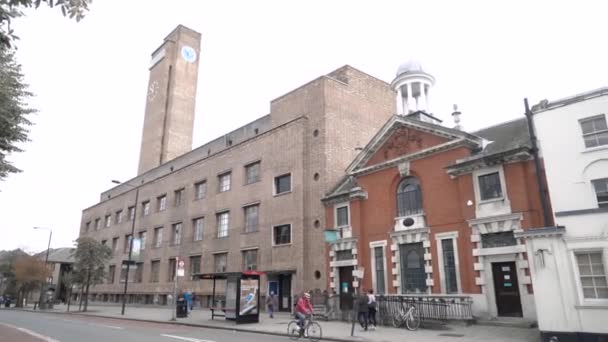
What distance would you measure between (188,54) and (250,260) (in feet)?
145

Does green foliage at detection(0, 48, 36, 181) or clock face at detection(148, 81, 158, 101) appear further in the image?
clock face at detection(148, 81, 158, 101)

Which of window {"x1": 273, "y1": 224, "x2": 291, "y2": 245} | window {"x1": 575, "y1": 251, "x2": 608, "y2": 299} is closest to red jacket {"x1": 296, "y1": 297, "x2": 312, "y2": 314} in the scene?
window {"x1": 575, "y1": 251, "x2": 608, "y2": 299}

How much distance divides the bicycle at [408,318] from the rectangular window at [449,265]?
2.69 meters

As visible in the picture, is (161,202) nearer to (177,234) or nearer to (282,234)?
(177,234)

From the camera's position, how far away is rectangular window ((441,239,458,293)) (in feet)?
65.5

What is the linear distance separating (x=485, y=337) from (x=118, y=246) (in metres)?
48.7

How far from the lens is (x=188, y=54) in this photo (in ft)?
217

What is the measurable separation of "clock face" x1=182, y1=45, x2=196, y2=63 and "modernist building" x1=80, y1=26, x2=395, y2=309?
22.7m

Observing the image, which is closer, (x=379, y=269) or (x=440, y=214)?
(x=440, y=214)

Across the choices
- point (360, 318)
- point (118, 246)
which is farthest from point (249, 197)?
point (118, 246)

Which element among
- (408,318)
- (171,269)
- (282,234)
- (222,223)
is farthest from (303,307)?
(171,269)

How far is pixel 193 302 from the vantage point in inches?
1406

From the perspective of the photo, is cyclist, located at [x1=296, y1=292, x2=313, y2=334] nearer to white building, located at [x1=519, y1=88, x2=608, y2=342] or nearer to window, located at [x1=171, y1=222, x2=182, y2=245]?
white building, located at [x1=519, y1=88, x2=608, y2=342]

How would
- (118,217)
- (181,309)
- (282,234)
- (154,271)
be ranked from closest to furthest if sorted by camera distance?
(181,309), (282,234), (154,271), (118,217)
